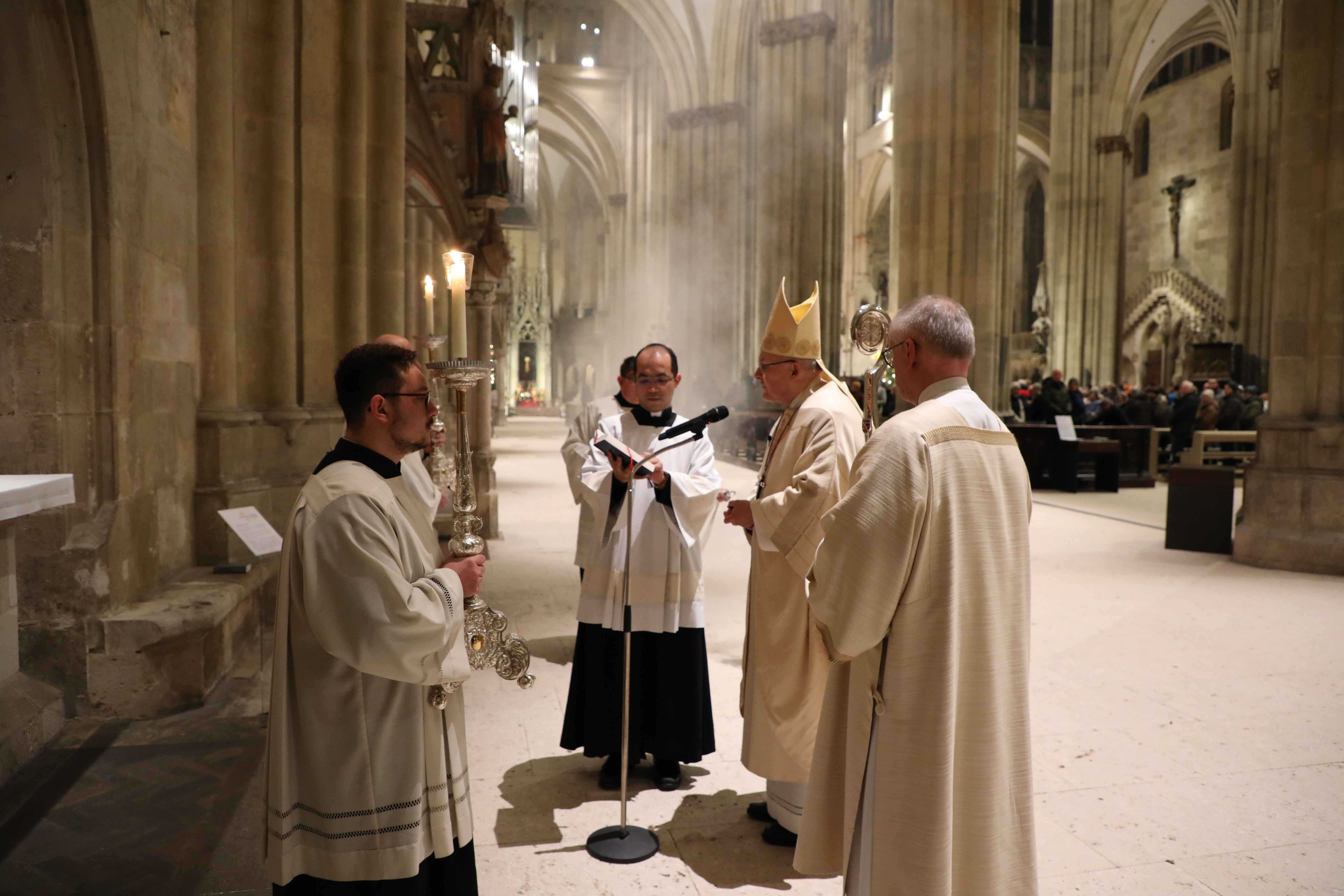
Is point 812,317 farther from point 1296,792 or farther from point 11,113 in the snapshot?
point 11,113

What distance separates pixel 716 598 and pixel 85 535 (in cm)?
415

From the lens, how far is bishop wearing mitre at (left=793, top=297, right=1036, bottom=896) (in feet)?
6.59

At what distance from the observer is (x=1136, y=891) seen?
2.74m

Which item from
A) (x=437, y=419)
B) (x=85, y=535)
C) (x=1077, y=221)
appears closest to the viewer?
(x=437, y=419)

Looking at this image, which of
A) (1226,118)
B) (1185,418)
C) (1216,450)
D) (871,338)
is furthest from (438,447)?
(1226,118)

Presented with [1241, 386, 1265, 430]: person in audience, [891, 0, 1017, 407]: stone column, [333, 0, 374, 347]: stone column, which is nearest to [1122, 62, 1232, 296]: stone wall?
[1241, 386, 1265, 430]: person in audience

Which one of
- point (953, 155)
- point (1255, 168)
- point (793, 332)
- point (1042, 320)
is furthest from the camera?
point (1042, 320)

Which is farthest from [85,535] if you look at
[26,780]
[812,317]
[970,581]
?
[970,581]

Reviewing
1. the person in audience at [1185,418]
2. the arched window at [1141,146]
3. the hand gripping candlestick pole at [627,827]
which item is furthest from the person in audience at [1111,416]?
the arched window at [1141,146]

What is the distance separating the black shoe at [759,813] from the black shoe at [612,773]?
499 mm

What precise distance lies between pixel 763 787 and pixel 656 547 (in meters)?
1.00

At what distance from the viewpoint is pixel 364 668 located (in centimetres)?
177

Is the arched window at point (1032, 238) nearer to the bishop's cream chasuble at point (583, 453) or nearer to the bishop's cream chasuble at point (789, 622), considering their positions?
the bishop's cream chasuble at point (583, 453)

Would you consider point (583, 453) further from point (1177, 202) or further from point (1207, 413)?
point (1177, 202)
